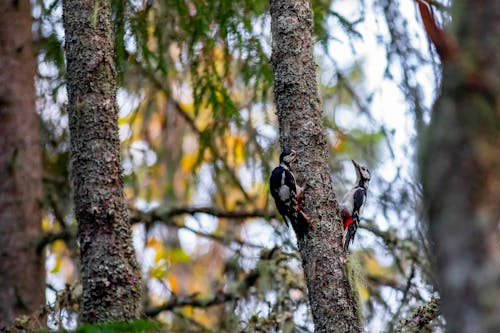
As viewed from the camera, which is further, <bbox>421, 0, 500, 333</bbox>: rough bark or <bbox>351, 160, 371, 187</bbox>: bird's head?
<bbox>351, 160, 371, 187</bbox>: bird's head

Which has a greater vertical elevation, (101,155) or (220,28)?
(220,28)

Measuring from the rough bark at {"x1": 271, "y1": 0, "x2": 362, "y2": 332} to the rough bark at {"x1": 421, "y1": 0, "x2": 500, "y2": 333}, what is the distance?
6.43 ft

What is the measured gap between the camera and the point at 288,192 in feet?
13.5

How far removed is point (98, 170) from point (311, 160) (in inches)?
42.0

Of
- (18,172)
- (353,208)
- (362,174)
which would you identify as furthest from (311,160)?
(18,172)

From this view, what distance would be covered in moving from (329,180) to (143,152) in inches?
120

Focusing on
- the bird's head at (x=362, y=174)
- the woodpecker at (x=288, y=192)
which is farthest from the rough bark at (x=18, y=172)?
the woodpecker at (x=288, y=192)

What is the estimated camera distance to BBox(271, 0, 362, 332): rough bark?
3777 millimetres

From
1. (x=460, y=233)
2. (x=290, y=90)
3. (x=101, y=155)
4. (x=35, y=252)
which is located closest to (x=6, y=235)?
(x=35, y=252)

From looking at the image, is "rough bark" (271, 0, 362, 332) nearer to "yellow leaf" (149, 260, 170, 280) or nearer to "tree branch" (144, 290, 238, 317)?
"tree branch" (144, 290, 238, 317)

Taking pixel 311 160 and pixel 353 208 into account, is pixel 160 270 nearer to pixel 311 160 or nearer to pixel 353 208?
pixel 353 208

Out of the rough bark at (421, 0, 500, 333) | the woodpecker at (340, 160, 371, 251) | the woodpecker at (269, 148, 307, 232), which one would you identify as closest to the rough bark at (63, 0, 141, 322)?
the woodpecker at (269, 148, 307, 232)

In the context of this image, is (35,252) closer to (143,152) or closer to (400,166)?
(143,152)

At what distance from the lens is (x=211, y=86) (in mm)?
5754
